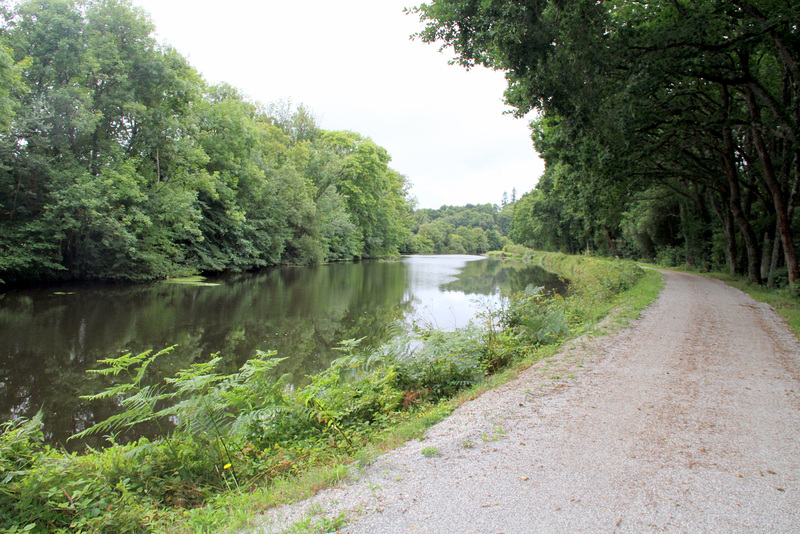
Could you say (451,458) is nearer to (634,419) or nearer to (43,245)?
(634,419)

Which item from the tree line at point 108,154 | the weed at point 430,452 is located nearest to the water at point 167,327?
the tree line at point 108,154

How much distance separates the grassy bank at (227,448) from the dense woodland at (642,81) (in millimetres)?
6578

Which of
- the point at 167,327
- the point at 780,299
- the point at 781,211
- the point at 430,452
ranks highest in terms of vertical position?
the point at 781,211

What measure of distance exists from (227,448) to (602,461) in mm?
3269

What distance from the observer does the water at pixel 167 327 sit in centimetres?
626

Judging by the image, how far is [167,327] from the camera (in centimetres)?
1065

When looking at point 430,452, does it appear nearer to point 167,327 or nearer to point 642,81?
point 167,327

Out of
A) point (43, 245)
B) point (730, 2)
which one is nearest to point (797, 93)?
point (730, 2)

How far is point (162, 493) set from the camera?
3.36m

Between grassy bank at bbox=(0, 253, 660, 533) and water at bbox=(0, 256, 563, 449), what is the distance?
1282mm

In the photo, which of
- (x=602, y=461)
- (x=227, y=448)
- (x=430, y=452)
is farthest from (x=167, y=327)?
(x=602, y=461)

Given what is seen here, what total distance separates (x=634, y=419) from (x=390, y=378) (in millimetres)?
2801

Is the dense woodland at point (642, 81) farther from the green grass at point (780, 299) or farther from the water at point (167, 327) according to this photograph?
the water at point (167, 327)

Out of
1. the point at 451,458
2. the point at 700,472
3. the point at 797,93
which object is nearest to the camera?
the point at 700,472
